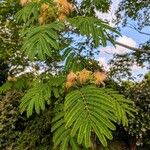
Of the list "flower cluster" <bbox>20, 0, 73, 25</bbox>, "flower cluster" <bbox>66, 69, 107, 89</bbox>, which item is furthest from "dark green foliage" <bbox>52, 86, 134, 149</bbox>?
"flower cluster" <bbox>20, 0, 73, 25</bbox>

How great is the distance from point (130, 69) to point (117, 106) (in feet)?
27.1

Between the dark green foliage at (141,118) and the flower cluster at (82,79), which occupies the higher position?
the flower cluster at (82,79)

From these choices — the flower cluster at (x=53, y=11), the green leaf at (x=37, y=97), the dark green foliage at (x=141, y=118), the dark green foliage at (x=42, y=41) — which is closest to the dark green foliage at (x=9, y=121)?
the dark green foliage at (x=141, y=118)

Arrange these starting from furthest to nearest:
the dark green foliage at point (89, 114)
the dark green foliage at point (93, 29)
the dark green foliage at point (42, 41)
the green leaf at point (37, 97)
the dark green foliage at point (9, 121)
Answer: the dark green foliage at point (9, 121) → the green leaf at point (37, 97) → the dark green foliage at point (93, 29) → the dark green foliage at point (42, 41) → the dark green foliage at point (89, 114)

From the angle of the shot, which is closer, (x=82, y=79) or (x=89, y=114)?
(x=89, y=114)

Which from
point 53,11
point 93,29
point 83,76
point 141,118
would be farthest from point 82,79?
point 141,118

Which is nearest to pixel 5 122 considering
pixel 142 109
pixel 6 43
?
pixel 142 109

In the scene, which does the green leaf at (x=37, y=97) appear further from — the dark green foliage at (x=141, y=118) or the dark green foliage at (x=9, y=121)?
the dark green foliage at (x=141, y=118)

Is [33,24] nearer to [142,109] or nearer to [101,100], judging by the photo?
[101,100]

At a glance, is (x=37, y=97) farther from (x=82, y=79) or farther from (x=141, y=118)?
(x=141, y=118)

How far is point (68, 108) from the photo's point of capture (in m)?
3.71

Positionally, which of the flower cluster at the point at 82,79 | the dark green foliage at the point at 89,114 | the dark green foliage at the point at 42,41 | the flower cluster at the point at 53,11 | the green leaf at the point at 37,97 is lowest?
the green leaf at the point at 37,97

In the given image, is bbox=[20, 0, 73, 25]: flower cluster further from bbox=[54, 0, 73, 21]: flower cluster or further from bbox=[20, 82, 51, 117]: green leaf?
bbox=[20, 82, 51, 117]: green leaf

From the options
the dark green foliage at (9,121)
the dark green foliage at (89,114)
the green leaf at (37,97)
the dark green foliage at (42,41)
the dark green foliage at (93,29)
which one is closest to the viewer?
the dark green foliage at (89,114)
